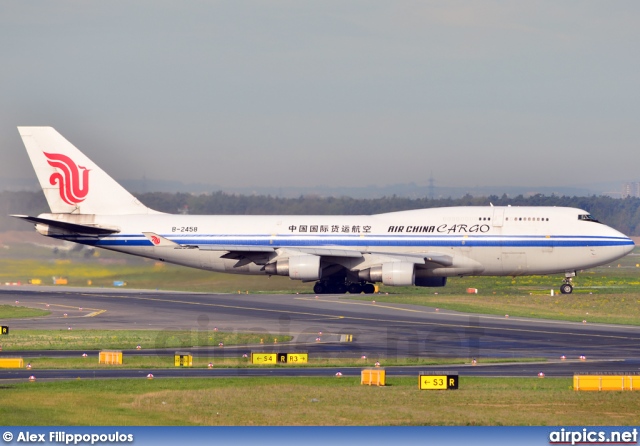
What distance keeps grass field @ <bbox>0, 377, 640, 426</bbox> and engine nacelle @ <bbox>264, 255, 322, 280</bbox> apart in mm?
31104

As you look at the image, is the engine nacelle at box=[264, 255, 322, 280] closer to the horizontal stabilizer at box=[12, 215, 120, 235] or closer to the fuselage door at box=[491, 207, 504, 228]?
the fuselage door at box=[491, 207, 504, 228]

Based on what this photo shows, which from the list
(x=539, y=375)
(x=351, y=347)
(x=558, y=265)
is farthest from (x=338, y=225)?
(x=539, y=375)

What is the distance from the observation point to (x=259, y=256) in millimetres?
63000

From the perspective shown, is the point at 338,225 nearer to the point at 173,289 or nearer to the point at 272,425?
the point at 173,289

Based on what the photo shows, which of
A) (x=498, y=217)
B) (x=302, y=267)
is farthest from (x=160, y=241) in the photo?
(x=498, y=217)

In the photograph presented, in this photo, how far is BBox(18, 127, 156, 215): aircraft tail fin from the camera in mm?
67688

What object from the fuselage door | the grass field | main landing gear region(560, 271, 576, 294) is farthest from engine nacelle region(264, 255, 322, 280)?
the grass field

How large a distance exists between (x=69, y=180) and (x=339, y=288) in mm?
20099

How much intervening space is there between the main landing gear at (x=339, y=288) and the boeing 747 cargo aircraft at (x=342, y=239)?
67 mm

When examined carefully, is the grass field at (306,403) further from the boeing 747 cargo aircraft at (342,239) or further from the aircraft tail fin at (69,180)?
the aircraft tail fin at (69,180)

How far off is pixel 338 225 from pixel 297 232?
2738 mm

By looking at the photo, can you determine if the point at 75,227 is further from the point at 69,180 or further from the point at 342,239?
the point at 342,239

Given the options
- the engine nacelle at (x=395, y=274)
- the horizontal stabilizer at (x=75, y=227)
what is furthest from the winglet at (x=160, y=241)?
the engine nacelle at (x=395, y=274)

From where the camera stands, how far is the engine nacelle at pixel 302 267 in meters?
61.0
